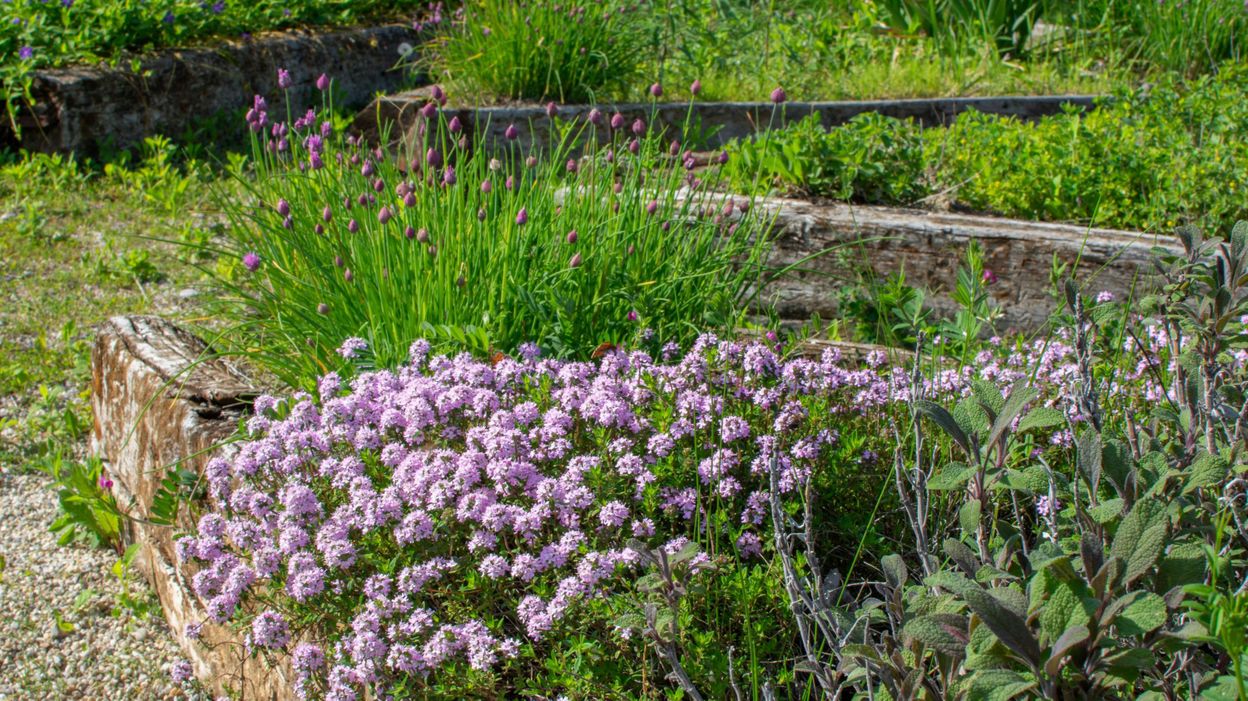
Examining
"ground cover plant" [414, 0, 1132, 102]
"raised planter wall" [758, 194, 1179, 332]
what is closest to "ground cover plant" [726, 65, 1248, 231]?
"raised planter wall" [758, 194, 1179, 332]

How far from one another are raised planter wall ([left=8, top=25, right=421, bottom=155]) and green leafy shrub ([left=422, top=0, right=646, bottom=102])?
667 mm

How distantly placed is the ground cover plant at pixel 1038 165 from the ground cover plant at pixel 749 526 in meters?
1.62

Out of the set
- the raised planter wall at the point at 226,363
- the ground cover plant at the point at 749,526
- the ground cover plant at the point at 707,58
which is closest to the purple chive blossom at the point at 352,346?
the ground cover plant at the point at 749,526

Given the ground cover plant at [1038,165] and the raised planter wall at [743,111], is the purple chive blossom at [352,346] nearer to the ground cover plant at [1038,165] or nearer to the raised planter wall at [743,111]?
the ground cover plant at [1038,165]

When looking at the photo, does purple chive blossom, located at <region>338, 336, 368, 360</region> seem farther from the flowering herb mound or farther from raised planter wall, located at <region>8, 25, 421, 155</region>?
raised planter wall, located at <region>8, 25, 421, 155</region>

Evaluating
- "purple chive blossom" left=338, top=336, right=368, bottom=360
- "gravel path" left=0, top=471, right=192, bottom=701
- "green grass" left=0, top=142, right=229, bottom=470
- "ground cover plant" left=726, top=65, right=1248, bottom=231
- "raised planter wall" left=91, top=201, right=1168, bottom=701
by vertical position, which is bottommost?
"gravel path" left=0, top=471, right=192, bottom=701

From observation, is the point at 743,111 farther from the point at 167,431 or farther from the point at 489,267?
the point at 167,431

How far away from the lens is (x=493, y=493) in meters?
2.31

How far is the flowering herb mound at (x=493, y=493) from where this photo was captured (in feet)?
7.00

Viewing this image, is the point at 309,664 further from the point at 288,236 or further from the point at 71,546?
the point at 71,546

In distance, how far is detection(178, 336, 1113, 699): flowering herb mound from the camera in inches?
84.0

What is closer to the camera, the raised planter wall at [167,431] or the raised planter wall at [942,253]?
the raised planter wall at [167,431]

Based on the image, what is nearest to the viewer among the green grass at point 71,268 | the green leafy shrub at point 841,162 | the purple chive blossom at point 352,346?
the purple chive blossom at point 352,346

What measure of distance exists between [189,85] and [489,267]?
537cm
